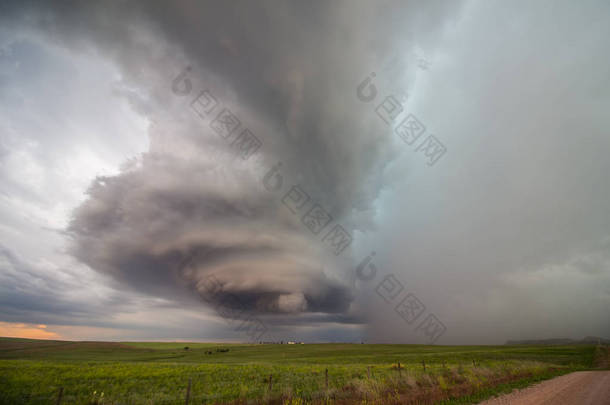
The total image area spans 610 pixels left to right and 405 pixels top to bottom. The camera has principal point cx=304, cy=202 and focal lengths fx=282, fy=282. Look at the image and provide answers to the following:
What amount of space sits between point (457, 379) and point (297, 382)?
16239 mm

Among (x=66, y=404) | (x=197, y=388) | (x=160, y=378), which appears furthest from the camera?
(x=160, y=378)

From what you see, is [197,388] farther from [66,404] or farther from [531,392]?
[531,392]

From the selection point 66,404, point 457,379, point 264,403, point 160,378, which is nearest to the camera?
point 264,403

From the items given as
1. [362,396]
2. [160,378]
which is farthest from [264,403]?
[160,378]

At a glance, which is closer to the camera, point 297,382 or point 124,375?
point 297,382

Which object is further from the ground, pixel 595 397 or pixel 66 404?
pixel 595 397

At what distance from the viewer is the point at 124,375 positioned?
4044cm

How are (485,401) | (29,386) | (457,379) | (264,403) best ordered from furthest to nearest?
1. (29,386)
2. (457,379)
3. (264,403)
4. (485,401)

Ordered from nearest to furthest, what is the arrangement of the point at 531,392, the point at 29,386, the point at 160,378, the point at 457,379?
1. the point at 531,392
2. the point at 457,379
3. the point at 29,386
4. the point at 160,378

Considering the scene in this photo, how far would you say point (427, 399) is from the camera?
18016mm

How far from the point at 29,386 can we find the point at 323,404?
1458 inches

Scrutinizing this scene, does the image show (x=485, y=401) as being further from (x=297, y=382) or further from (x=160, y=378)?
(x=160, y=378)

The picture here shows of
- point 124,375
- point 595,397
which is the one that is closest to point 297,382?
point 595,397

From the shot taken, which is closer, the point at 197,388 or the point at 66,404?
the point at 66,404
